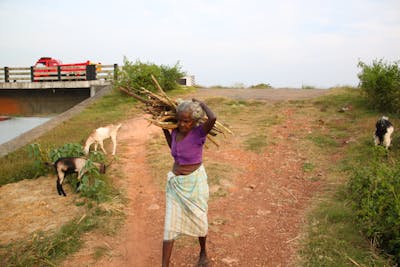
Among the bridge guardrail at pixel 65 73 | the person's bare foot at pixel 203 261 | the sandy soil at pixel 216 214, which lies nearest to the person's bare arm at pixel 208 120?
the person's bare foot at pixel 203 261

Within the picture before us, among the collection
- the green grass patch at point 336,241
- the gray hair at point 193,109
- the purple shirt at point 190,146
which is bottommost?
the green grass patch at point 336,241

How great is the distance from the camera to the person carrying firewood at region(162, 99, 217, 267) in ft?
9.90

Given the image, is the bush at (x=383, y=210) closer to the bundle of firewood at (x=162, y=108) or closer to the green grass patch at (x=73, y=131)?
the bundle of firewood at (x=162, y=108)

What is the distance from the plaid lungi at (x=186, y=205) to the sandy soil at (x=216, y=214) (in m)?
0.64

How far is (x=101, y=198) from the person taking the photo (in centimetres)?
473

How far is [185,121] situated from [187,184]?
54 cm

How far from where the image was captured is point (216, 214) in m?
4.57

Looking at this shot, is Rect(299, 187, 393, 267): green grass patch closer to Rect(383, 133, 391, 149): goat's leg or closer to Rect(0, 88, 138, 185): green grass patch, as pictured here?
Rect(383, 133, 391, 149): goat's leg

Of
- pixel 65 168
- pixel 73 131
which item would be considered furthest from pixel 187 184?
pixel 73 131

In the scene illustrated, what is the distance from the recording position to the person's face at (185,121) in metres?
2.94

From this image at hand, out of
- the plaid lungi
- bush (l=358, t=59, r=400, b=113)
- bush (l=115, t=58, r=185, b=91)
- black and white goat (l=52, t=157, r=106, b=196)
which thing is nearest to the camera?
the plaid lungi

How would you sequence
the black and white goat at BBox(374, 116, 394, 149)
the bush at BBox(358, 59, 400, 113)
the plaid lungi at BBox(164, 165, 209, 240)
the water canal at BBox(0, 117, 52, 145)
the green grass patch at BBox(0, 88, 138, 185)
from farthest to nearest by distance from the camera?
the water canal at BBox(0, 117, 52, 145), the bush at BBox(358, 59, 400, 113), the black and white goat at BBox(374, 116, 394, 149), the green grass patch at BBox(0, 88, 138, 185), the plaid lungi at BBox(164, 165, 209, 240)

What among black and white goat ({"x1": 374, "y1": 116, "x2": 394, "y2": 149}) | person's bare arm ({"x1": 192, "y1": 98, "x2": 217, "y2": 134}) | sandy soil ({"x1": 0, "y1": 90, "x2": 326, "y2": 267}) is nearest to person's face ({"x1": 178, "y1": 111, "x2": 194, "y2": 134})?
person's bare arm ({"x1": 192, "y1": 98, "x2": 217, "y2": 134})

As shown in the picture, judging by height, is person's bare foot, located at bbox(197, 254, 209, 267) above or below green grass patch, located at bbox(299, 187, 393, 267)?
below
